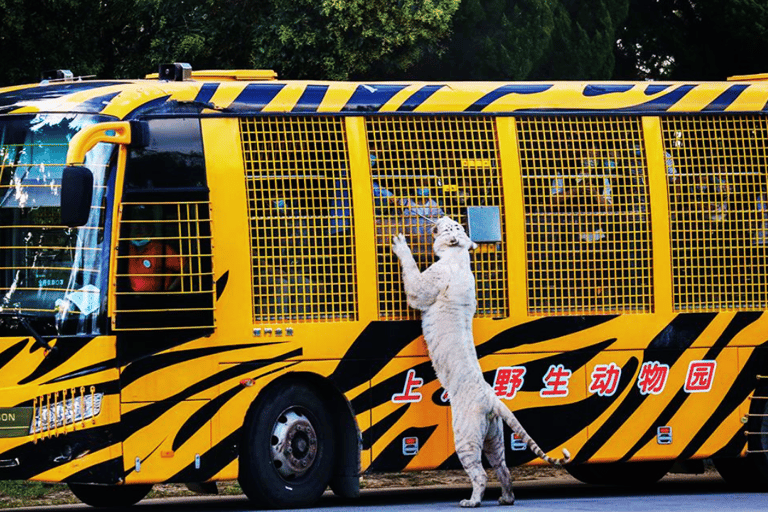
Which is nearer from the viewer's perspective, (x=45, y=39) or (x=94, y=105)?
(x=94, y=105)

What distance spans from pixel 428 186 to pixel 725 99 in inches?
110

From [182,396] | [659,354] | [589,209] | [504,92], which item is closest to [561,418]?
[659,354]

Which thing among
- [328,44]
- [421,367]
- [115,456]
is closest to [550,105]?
[421,367]

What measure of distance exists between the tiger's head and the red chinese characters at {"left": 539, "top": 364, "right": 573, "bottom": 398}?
125 cm

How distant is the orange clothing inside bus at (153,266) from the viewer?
40.2ft

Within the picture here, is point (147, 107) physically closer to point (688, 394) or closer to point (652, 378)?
point (652, 378)

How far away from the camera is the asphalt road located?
13039 mm

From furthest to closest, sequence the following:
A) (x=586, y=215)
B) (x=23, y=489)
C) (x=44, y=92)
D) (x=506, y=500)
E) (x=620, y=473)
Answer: (x=23, y=489) < (x=620, y=473) < (x=586, y=215) < (x=506, y=500) < (x=44, y=92)

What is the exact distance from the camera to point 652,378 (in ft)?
45.7

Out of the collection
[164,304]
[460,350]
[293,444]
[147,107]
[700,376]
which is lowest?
[293,444]

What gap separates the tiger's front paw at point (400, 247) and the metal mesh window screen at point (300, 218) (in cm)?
34

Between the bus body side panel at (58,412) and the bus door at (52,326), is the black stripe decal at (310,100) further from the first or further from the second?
the bus body side panel at (58,412)

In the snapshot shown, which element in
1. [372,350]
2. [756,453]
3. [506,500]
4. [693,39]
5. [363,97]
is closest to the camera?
[372,350]

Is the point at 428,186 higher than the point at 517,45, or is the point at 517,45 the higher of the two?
the point at 517,45
